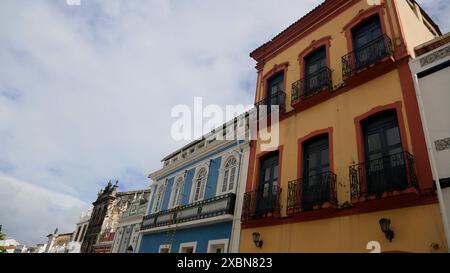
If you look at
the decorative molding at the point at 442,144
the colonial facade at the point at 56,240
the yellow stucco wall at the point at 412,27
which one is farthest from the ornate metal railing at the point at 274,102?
the colonial facade at the point at 56,240

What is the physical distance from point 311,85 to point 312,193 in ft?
12.3

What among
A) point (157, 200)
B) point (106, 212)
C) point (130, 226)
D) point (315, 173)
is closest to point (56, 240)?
point (106, 212)

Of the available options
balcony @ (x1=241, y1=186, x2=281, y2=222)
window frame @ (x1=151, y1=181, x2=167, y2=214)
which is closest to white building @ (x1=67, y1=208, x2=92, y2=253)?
window frame @ (x1=151, y1=181, x2=167, y2=214)

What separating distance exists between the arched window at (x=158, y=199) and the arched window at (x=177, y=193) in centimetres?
122

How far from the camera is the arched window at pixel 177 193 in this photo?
15368 mm

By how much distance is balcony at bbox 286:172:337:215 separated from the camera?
7.80 meters

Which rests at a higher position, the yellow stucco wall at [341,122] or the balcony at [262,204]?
the yellow stucco wall at [341,122]

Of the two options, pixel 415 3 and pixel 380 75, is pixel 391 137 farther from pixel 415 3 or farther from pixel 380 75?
pixel 415 3

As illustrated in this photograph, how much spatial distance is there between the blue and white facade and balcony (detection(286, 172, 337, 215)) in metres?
2.68

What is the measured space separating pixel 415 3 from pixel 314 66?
3.63 m

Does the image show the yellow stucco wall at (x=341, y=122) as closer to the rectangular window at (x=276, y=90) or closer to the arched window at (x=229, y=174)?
the rectangular window at (x=276, y=90)

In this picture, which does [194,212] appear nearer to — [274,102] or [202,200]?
[202,200]

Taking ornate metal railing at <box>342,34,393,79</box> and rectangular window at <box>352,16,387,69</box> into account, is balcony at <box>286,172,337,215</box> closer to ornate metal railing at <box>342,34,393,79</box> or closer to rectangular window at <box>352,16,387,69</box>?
ornate metal railing at <box>342,34,393,79</box>
